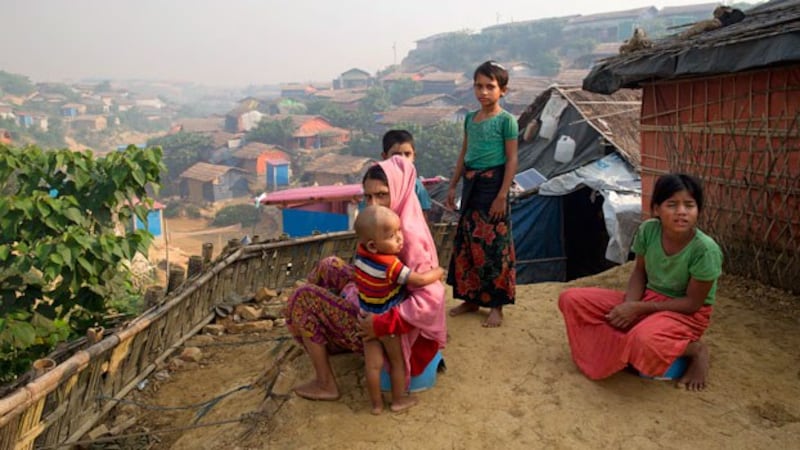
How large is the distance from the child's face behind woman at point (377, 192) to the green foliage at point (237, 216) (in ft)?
93.0

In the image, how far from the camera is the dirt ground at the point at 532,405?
278cm

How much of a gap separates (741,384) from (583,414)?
902 millimetres

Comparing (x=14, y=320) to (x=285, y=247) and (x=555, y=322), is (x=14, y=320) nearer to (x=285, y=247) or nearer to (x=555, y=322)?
(x=285, y=247)

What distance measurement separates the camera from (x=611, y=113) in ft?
35.5

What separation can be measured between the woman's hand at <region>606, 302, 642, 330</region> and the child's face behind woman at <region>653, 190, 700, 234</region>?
45cm

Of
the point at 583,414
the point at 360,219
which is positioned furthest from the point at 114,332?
the point at 583,414

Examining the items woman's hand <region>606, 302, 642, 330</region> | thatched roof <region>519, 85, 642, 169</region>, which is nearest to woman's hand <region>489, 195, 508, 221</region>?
woman's hand <region>606, 302, 642, 330</region>

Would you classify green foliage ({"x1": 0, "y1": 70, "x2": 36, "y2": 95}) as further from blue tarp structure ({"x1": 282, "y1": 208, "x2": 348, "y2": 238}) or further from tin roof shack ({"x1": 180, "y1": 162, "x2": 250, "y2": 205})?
blue tarp structure ({"x1": 282, "y1": 208, "x2": 348, "y2": 238})

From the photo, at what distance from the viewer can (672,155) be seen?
554 cm

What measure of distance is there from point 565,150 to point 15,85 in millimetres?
92413

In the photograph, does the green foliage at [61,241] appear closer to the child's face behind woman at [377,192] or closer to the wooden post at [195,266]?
the wooden post at [195,266]

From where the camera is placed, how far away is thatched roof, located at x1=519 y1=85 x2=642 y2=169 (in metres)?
9.92

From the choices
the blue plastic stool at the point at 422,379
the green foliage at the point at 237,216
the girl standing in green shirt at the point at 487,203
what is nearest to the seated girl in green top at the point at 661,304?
the girl standing in green shirt at the point at 487,203

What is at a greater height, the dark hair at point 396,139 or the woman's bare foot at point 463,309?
the dark hair at point 396,139
